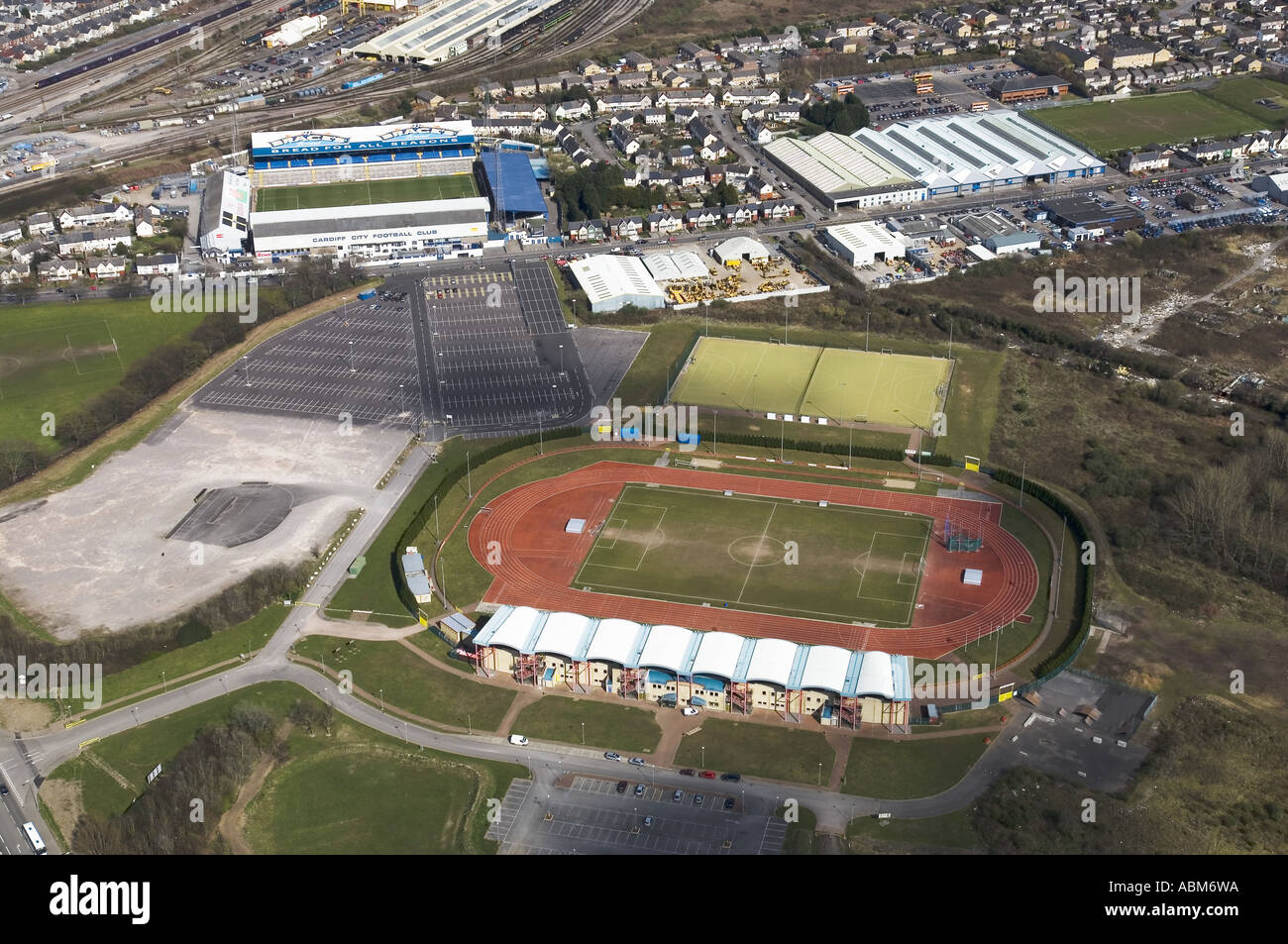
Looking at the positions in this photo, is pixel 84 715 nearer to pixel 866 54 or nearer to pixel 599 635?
pixel 599 635

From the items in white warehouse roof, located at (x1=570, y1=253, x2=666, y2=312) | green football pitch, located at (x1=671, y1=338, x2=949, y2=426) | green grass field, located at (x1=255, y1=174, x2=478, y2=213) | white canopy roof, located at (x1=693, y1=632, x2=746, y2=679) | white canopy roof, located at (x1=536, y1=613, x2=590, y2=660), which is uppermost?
green grass field, located at (x1=255, y1=174, x2=478, y2=213)

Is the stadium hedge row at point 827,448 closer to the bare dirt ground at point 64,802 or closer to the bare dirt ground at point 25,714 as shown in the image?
the bare dirt ground at point 25,714

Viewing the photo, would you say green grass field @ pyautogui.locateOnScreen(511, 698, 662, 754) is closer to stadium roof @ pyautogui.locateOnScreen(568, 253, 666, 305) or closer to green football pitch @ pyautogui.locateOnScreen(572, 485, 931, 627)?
green football pitch @ pyautogui.locateOnScreen(572, 485, 931, 627)

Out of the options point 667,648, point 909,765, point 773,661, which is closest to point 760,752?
point 773,661

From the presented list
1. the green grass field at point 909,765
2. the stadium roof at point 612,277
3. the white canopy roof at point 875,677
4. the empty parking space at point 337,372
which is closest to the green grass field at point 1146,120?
the stadium roof at point 612,277

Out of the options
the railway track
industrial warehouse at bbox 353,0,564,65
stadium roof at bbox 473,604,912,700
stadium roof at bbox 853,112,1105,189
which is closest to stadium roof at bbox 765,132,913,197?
stadium roof at bbox 853,112,1105,189

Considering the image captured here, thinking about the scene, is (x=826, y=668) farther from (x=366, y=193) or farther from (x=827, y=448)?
(x=366, y=193)

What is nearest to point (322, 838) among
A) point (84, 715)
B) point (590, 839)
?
point (590, 839)
